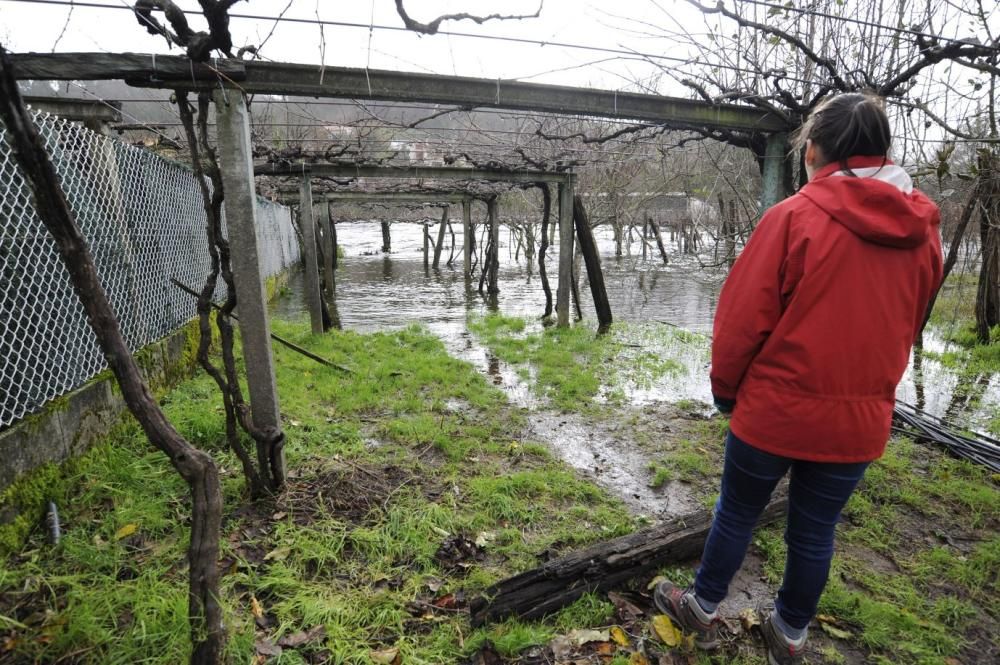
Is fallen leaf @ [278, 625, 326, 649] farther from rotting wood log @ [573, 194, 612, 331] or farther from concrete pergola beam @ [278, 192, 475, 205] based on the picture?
concrete pergola beam @ [278, 192, 475, 205]

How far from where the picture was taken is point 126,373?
1.63 metres

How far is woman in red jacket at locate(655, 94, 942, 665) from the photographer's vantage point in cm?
163

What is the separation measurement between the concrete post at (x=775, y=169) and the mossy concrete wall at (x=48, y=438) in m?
5.01

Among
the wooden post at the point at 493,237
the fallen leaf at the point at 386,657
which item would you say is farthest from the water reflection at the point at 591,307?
the fallen leaf at the point at 386,657

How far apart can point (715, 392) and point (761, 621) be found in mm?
1206

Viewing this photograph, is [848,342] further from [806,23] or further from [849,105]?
[806,23]

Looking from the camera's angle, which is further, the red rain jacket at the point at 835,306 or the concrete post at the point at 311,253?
the concrete post at the point at 311,253

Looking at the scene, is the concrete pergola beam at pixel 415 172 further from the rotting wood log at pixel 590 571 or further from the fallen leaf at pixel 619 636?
the fallen leaf at pixel 619 636

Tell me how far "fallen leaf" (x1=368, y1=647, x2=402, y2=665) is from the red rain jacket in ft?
5.42

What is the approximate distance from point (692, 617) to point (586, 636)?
458 mm

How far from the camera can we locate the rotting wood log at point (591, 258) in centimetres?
841

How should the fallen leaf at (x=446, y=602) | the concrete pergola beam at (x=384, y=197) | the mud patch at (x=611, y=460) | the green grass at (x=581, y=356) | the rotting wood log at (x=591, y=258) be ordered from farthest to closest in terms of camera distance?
the concrete pergola beam at (x=384, y=197)
the rotting wood log at (x=591, y=258)
the green grass at (x=581, y=356)
the mud patch at (x=611, y=460)
the fallen leaf at (x=446, y=602)

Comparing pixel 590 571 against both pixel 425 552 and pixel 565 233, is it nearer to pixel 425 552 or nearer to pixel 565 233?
pixel 425 552

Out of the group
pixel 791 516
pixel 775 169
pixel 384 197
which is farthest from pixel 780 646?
pixel 384 197
